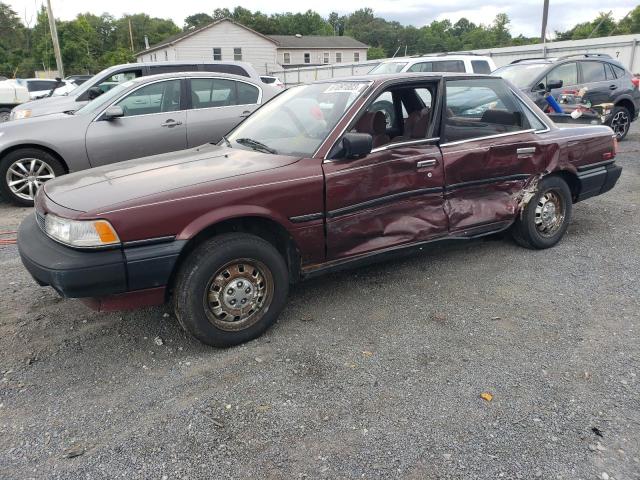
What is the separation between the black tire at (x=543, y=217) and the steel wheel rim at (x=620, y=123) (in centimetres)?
727

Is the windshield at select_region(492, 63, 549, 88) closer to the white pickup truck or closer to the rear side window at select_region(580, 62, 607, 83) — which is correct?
the rear side window at select_region(580, 62, 607, 83)

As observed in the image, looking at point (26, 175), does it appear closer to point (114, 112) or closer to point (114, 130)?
point (114, 130)

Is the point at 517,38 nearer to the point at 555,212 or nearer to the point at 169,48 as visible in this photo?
the point at 169,48

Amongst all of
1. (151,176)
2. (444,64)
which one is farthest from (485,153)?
(444,64)

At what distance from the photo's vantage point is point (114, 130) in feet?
21.8

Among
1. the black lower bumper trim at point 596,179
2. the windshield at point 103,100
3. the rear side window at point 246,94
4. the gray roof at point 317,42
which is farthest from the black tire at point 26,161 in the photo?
the gray roof at point 317,42

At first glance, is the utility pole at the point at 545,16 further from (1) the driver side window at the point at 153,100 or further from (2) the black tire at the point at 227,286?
(2) the black tire at the point at 227,286

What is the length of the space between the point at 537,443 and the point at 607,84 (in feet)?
34.0

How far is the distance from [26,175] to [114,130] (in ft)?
4.11

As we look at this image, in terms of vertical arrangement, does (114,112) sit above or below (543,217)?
above

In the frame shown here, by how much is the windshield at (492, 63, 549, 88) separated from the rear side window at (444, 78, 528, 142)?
567cm

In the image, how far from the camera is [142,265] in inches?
115

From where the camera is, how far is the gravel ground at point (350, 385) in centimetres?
239

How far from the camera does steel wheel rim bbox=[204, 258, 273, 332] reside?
319 centimetres
